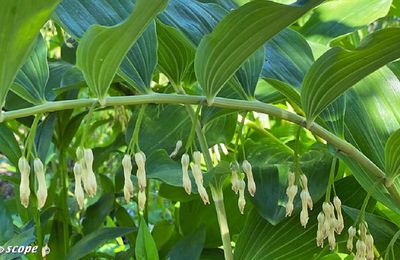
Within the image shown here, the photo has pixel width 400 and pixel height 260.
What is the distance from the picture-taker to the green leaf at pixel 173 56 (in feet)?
3.01

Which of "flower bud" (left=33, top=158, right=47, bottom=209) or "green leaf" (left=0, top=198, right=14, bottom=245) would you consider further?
"green leaf" (left=0, top=198, right=14, bottom=245)

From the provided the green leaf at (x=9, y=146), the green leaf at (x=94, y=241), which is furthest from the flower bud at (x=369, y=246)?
the green leaf at (x=9, y=146)

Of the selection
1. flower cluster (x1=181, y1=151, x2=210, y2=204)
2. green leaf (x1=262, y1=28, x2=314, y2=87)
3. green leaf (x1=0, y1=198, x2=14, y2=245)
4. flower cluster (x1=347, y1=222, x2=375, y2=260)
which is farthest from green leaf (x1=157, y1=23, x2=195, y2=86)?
green leaf (x1=0, y1=198, x2=14, y2=245)

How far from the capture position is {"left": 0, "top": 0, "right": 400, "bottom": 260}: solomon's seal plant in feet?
2.17

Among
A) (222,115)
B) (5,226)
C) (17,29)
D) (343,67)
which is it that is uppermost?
(17,29)

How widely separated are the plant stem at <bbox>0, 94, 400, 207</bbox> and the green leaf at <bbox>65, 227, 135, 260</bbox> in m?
0.41

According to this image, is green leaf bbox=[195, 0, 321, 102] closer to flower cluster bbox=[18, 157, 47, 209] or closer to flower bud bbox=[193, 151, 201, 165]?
flower bud bbox=[193, 151, 201, 165]

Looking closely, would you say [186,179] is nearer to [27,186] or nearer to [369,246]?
[27,186]

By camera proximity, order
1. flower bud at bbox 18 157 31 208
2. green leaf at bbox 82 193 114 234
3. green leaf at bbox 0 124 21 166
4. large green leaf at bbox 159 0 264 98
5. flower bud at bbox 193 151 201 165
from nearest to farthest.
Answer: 1. flower bud at bbox 18 157 31 208
2. flower bud at bbox 193 151 201 165
3. large green leaf at bbox 159 0 264 98
4. green leaf at bbox 0 124 21 166
5. green leaf at bbox 82 193 114 234

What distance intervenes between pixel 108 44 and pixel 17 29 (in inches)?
4.6

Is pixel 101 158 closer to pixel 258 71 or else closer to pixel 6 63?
pixel 258 71

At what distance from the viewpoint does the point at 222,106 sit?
782mm

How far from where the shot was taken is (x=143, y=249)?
0.91 meters

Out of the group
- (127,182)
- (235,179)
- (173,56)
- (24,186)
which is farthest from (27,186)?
(173,56)
